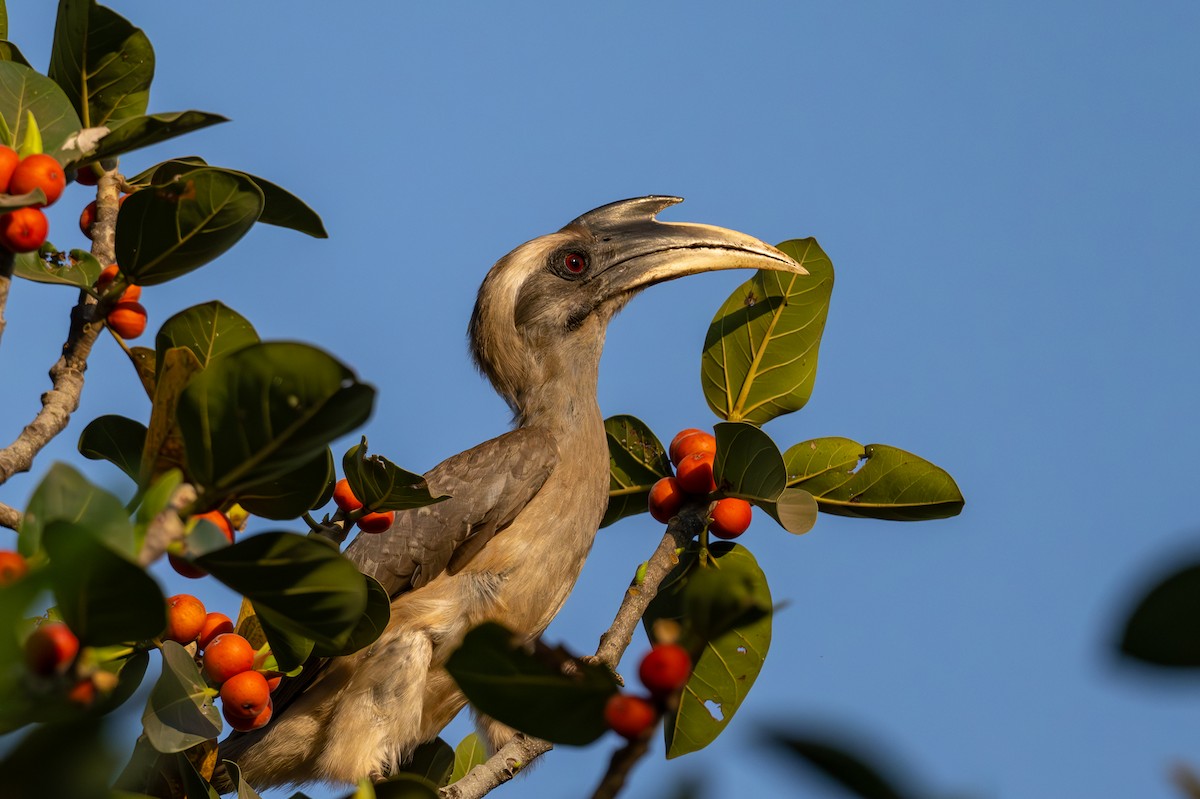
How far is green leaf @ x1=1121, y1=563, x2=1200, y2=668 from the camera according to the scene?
125cm

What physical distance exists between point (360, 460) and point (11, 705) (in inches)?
77.3

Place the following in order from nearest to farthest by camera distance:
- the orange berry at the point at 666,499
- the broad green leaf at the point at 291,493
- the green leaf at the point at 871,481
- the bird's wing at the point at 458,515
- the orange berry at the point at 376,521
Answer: the broad green leaf at the point at 291,493
the orange berry at the point at 376,521
the green leaf at the point at 871,481
the orange berry at the point at 666,499
the bird's wing at the point at 458,515

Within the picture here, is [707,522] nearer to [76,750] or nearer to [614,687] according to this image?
[614,687]

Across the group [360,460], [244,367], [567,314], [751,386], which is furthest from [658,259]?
[244,367]

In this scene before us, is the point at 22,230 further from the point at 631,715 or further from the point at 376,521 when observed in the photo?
the point at 631,715

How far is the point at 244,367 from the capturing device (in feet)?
6.58

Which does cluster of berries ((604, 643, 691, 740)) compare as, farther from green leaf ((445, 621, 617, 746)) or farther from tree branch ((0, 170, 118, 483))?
tree branch ((0, 170, 118, 483))

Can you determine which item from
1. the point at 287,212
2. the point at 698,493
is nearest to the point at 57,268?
the point at 287,212

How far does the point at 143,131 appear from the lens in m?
3.02

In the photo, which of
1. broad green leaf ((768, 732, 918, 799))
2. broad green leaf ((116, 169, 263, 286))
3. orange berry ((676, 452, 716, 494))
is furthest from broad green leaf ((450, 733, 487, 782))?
broad green leaf ((768, 732, 918, 799))

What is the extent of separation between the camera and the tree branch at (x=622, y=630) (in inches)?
163

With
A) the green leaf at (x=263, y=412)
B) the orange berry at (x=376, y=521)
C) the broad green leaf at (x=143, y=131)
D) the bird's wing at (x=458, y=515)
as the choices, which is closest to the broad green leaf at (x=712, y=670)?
the orange berry at (x=376, y=521)

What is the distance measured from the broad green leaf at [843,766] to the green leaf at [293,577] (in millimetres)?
1062

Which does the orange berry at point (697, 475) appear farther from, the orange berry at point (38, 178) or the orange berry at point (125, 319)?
the orange berry at point (38, 178)
